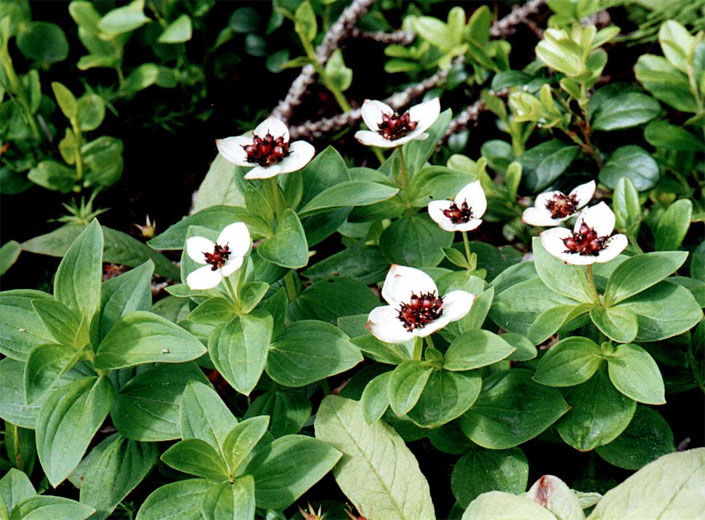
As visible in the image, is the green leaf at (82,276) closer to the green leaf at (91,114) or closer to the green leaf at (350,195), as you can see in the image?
the green leaf at (350,195)

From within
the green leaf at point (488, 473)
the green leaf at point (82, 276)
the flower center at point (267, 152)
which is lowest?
the green leaf at point (488, 473)

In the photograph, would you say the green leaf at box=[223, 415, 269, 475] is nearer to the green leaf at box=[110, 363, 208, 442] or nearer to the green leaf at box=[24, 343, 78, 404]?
the green leaf at box=[110, 363, 208, 442]

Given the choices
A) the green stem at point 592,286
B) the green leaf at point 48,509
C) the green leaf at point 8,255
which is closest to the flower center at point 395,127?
the green stem at point 592,286

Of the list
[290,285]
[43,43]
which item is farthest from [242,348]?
[43,43]

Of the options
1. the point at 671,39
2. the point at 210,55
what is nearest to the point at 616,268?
the point at 671,39

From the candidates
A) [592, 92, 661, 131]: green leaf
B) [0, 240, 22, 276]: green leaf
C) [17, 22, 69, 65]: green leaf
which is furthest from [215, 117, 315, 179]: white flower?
[17, 22, 69, 65]: green leaf

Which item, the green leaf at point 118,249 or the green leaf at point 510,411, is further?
the green leaf at point 118,249
